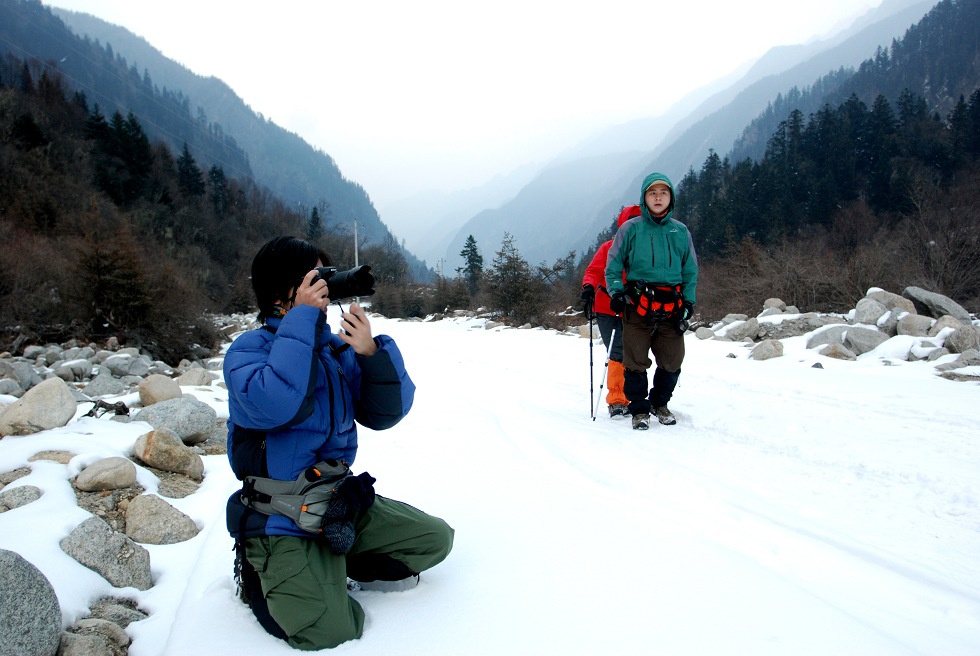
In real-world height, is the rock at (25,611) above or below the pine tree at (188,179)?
below

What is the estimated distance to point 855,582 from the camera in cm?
186

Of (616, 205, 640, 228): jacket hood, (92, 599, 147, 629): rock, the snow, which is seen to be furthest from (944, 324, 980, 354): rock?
(92, 599, 147, 629): rock

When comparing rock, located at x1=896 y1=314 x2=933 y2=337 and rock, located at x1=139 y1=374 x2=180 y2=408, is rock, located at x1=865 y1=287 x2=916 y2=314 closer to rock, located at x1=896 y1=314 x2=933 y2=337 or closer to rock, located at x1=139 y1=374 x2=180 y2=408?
rock, located at x1=896 y1=314 x2=933 y2=337

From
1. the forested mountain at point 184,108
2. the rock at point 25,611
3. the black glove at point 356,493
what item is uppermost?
the forested mountain at point 184,108

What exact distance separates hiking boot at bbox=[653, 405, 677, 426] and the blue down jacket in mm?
2645

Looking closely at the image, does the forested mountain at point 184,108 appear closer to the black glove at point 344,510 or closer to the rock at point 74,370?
the rock at point 74,370

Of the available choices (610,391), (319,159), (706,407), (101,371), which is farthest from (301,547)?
(319,159)

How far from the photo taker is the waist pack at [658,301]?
12.8 ft

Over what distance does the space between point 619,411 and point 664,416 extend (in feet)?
1.28

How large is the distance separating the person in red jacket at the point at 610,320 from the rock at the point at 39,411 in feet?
13.5

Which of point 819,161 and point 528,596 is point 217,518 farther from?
point 819,161

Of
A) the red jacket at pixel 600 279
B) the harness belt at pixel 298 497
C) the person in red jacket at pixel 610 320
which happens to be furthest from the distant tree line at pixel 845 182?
the harness belt at pixel 298 497

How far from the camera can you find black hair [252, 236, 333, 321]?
1.94m

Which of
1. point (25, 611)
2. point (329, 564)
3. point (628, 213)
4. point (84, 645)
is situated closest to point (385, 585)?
point (329, 564)
